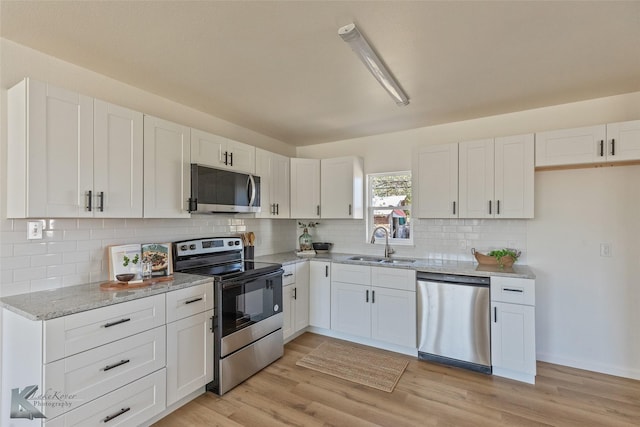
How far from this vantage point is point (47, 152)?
187cm

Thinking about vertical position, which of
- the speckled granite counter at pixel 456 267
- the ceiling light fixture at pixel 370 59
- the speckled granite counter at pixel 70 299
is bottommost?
the speckled granite counter at pixel 456 267

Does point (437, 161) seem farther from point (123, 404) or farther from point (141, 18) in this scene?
point (123, 404)

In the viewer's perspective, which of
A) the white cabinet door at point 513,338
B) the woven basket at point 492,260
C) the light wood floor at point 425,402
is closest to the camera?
the light wood floor at point 425,402

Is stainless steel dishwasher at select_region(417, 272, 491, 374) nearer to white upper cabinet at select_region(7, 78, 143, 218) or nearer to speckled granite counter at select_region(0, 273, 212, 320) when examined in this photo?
speckled granite counter at select_region(0, 273, 212, 320)

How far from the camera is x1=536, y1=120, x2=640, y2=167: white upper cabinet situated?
2574mm

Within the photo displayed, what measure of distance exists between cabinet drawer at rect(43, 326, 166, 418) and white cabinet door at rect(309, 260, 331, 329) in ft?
6.24

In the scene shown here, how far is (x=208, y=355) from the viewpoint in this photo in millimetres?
2488

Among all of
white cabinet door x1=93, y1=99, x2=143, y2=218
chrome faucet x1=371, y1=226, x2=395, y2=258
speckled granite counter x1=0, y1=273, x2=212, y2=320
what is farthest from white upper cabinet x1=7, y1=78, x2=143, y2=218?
chrome faucet x1=371, y1=226, x2=395, y2=258

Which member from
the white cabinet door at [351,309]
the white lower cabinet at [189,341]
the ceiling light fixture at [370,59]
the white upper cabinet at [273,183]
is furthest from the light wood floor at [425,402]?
the ceiling light fixture at [370,59]

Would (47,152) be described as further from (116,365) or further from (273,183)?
(273,183)

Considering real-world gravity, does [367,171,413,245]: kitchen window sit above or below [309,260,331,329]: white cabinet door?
above

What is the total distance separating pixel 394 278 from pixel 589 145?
2.15 m

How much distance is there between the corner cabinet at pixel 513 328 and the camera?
8.74 feet

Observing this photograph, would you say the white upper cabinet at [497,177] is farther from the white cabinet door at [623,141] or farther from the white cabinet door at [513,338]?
the white cabinet door at [513,338]
